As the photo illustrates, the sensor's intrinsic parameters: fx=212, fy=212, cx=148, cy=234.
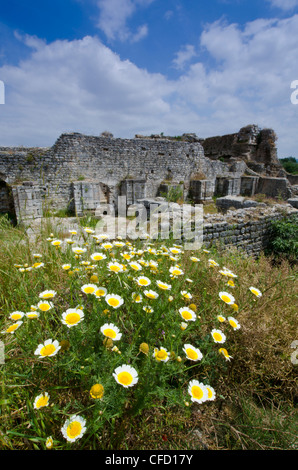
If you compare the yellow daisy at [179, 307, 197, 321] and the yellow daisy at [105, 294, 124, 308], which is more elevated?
the yellow daisy at [105, 294, 124, 308]

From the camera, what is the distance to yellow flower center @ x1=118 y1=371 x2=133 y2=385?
3.29ft

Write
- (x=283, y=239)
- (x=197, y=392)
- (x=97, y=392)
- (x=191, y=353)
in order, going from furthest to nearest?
(x=283, y=239)
(x=191, y=353)
(x=197, y=392)
(x=97, y=392)

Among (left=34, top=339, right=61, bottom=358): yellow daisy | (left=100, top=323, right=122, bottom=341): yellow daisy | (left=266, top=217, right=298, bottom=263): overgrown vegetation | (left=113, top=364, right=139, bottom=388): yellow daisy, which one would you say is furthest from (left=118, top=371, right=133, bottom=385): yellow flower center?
(left=266, top=217, right=298, bottom=263): overgrown vegetation

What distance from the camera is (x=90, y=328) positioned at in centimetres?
120

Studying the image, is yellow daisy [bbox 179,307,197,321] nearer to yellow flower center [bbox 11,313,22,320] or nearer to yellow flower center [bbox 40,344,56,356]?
yellow flower center [bbox 40,344,56,356]

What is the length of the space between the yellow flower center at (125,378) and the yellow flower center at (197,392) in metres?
0.37

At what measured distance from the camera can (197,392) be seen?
1.16m

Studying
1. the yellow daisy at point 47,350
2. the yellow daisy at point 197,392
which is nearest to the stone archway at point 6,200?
the yellow daisy at point 47,350

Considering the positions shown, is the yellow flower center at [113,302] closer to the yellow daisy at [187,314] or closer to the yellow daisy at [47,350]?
the yellow daisy at [47,350]

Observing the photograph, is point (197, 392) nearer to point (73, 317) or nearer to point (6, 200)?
point (73, 317)

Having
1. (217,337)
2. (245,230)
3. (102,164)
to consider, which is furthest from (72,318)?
(102,164)

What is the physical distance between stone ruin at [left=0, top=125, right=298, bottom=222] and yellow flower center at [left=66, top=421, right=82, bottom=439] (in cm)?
611

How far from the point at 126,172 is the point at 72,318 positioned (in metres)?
12.2
